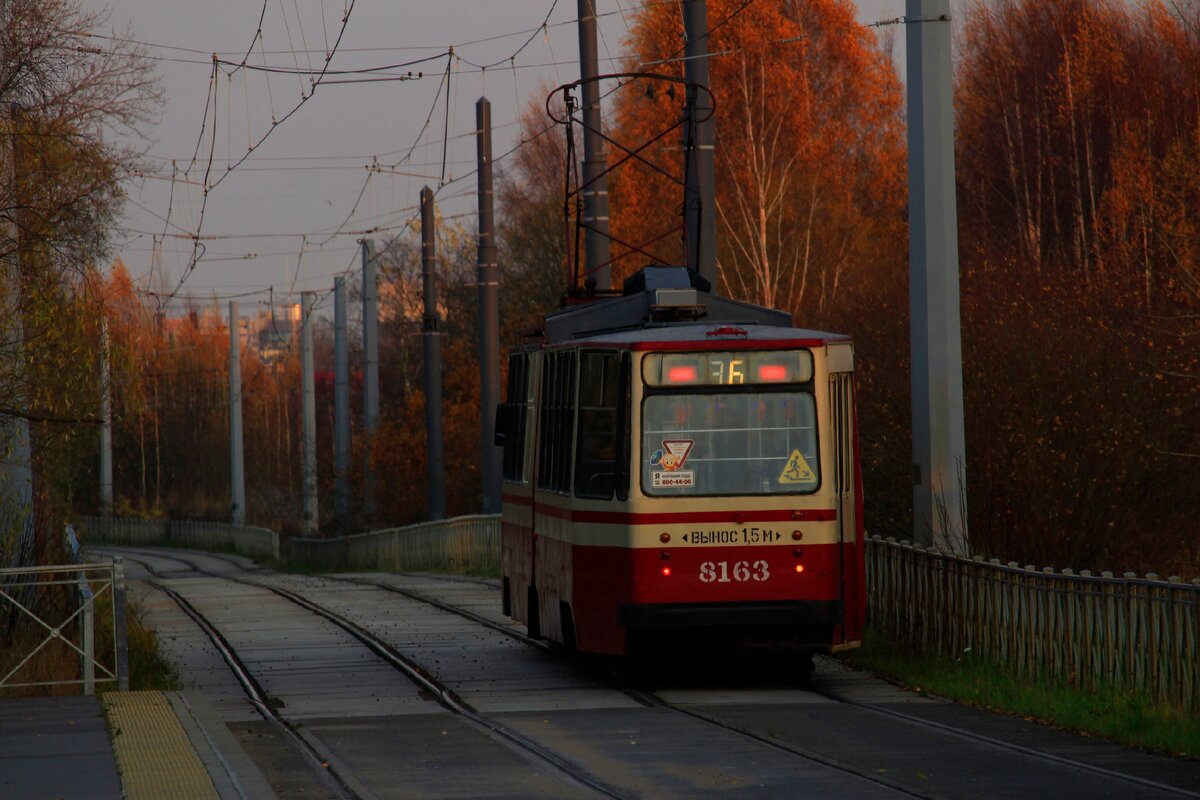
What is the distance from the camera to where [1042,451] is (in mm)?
18828

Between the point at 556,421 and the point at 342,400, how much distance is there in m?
35.3

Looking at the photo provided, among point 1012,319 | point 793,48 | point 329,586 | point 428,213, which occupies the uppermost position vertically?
point 793,48

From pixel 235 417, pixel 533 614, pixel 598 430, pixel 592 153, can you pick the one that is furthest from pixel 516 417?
pixel 235 417

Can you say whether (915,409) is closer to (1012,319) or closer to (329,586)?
(1012,319)

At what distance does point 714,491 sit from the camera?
14.5m

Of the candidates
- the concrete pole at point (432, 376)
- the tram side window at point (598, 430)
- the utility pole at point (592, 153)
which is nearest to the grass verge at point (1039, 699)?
the tram side window at point (598, 430)

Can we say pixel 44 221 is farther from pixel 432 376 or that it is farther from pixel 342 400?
pixel 342 400

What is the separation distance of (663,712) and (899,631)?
3.96 m

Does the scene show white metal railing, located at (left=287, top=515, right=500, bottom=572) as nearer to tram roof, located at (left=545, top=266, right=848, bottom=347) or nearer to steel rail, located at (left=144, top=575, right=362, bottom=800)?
steel rail, located at (left=144, top=575, right=362, bottom=800)

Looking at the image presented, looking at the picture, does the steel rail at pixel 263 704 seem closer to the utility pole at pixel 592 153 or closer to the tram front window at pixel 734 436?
the tram front window at pixel 734 436

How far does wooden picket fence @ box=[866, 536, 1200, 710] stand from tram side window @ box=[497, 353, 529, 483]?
11.0 feet

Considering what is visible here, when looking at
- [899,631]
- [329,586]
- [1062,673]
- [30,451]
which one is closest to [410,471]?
[329,586]

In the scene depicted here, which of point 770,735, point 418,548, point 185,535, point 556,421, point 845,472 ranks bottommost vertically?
point 185,535

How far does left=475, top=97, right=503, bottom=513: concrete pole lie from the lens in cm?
3459
